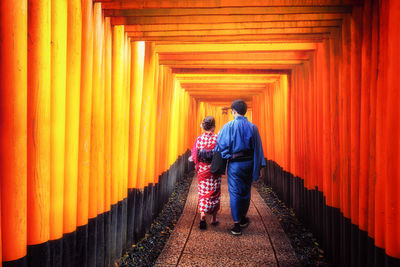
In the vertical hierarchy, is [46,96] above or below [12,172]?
above

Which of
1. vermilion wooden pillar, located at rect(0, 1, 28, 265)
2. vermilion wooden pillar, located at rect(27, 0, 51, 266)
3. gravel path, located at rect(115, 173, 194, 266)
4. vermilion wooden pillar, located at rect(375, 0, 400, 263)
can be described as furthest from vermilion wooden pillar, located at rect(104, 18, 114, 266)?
vermilion wooden pillar, located at rect(375, 0, 400, 263)

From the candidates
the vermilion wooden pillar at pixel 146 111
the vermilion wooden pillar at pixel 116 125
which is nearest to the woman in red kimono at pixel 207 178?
the vermilion wooden pillar at pixel 146 111

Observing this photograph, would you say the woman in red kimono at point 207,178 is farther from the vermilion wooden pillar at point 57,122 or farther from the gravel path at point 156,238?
the vermilion wooden pillar at point 57,122

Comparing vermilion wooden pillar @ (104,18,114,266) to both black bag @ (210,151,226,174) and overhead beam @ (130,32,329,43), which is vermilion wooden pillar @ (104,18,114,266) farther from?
black bag @ (210,151,226,174)

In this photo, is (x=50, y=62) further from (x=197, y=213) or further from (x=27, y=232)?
(x=197, y=213)

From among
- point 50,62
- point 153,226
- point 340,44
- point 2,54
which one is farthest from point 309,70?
point 2,54

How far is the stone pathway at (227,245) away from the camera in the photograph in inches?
157

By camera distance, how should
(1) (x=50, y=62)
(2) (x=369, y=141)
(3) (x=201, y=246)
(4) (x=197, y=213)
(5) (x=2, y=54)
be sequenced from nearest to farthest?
1. (5) (x=2, y=54)
2. (1) (x=50, y=62)
3. (2) (x=369, y=141)
4. (3) (x=201, y=246)
5. (4) (x=197, y=213)

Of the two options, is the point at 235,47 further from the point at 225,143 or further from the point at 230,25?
the point at 225,143

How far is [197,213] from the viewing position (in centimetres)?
643

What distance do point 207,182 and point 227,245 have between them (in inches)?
51.4

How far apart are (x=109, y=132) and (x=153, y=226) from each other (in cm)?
269

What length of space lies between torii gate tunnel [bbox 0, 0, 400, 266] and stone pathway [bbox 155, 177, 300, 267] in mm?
583

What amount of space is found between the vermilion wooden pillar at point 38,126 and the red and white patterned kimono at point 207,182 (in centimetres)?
356
